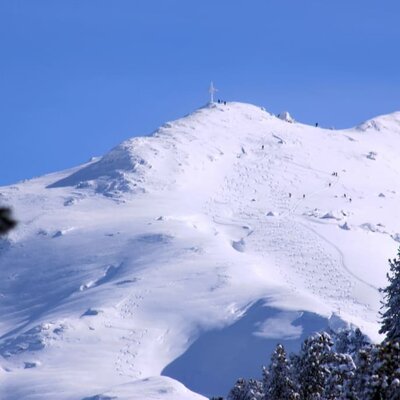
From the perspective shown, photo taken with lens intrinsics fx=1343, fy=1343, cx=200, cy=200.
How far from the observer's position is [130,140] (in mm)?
176000

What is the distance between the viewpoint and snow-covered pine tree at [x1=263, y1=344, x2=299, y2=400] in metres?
40.9

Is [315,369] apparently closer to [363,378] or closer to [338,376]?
[338,376]

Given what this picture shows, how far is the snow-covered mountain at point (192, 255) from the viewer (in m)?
119

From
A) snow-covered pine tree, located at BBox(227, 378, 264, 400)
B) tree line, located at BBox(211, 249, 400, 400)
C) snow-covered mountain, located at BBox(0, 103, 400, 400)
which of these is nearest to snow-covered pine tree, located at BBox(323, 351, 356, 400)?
tree line, located at BBox(211, 249, 400, 400)

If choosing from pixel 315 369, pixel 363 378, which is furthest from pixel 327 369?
pixel 363 378


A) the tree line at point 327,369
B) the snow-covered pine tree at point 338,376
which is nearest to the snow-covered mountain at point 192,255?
the tree line at point 327,369

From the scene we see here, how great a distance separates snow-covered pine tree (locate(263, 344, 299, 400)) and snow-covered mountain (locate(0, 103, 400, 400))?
61181 mm

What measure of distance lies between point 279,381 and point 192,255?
99.0m

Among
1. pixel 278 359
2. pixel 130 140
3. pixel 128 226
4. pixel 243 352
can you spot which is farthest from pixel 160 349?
pixel 278 359

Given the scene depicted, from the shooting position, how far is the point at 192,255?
461 ft

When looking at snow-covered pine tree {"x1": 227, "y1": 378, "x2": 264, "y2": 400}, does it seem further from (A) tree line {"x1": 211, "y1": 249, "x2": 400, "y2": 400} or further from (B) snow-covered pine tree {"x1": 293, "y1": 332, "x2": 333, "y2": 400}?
(B) snow-covered pine tree {"x1": 293, "y1": 332, "x2": 333, "y2": 400}

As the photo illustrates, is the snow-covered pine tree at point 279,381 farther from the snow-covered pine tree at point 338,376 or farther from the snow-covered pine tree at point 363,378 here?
the snow-covered pine tree at point 363,378

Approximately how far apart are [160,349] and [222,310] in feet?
27.8

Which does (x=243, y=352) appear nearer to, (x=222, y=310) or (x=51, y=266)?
(x=222, y=310)
